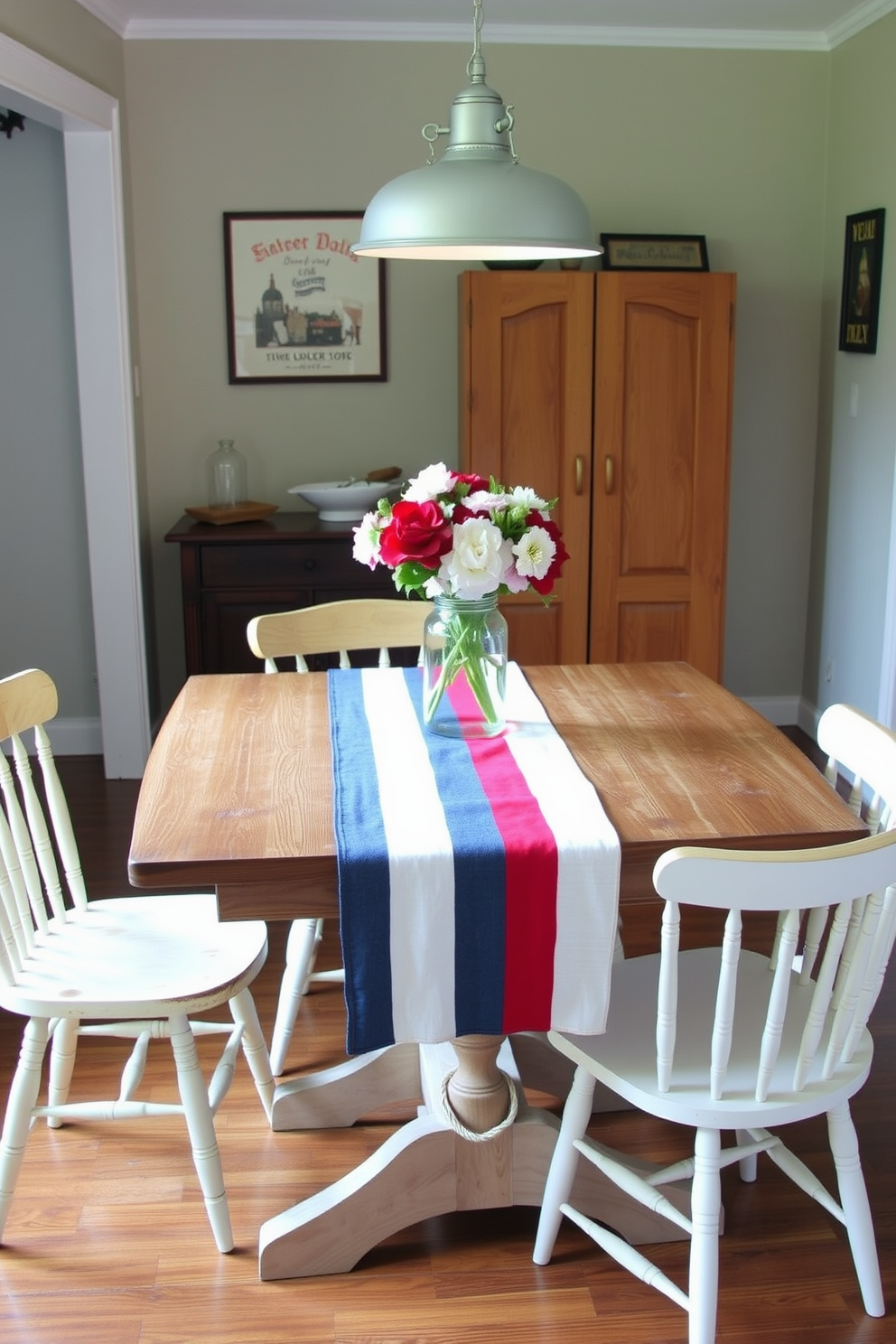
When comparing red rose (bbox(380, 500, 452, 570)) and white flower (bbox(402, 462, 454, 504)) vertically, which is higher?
white flower (bbox(402, 462, 454, 504))

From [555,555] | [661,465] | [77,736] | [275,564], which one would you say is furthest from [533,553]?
[77,736]

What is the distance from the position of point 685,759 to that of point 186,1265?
45.8 inches

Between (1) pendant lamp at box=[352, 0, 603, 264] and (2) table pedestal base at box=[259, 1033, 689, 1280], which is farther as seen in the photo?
(2) table pedestal base at box=[259, 1033, 689, 1280]

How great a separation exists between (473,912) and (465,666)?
0.54 m

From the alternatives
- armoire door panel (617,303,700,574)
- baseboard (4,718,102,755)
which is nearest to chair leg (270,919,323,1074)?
armoire door panel (617,303,700,574)

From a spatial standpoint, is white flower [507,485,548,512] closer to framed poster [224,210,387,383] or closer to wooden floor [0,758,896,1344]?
wooden floor [0,758,896,1344]

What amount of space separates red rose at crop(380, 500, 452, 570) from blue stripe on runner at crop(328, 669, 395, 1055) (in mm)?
377

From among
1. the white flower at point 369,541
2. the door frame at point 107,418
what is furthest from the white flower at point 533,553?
the door frame at point 107,418

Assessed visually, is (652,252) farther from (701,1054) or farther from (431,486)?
(701,1054)

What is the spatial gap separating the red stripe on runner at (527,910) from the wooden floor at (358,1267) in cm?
51

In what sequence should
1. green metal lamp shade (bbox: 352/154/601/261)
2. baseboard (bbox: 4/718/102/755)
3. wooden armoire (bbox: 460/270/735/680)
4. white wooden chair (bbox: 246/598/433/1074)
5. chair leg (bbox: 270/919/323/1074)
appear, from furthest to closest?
baseboard (bbox: 4/718/102/755) → wooden armoire (bbox: 460/270/735/680) → white wooden chair (bbox: 246/598/433/1074) → chair leg (bbox: 270/919/323/1074) → green metal lamp shade (bbox: 352/154/601/261)

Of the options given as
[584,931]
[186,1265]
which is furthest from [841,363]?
[186,1265]

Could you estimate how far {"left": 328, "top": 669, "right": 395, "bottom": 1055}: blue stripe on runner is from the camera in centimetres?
179

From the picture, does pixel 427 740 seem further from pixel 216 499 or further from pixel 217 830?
pixel 216 499
